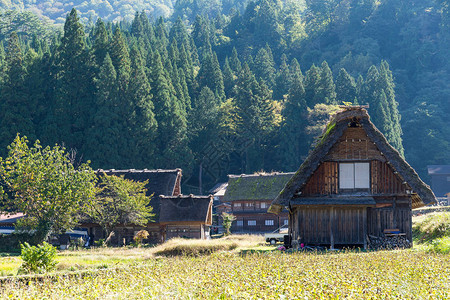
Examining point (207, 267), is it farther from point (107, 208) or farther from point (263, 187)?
point (263, 187)

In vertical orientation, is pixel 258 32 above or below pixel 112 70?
above

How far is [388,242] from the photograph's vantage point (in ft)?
84.3

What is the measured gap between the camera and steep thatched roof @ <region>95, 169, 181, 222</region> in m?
50.1

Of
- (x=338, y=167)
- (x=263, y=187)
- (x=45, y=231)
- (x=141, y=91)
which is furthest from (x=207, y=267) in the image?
(x=141, y=91)

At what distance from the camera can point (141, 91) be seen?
76.2 meters

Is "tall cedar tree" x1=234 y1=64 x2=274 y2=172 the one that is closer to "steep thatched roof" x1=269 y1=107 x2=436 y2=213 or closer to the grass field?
"steep thatched roof" x1=269 y1=107 x2=436 y2=213

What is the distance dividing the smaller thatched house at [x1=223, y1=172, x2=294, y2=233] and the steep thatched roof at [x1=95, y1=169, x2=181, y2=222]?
12551 millimetres

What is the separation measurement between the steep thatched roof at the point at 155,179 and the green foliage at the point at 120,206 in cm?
275

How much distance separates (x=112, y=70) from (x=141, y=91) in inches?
165

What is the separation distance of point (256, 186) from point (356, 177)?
1470 inches

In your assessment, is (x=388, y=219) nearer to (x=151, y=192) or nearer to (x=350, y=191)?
(x=350, y=191)

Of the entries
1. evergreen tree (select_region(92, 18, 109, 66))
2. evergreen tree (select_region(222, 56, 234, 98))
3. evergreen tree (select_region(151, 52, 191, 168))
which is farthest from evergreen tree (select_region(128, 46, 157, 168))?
evergreen tree (select_region(222, 56, 234, 98))

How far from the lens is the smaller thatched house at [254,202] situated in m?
62.4

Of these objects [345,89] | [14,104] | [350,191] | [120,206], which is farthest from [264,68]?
[350,191]
